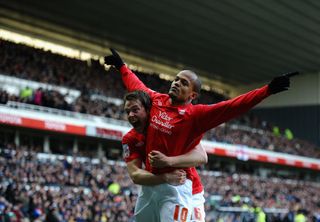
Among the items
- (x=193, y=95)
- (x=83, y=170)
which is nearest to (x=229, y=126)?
(x=83, y=170)

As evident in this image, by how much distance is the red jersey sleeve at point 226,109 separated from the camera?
459 cm

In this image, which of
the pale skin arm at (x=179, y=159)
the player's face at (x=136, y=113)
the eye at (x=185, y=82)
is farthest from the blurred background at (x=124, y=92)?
the eye at (x=185, y=82)

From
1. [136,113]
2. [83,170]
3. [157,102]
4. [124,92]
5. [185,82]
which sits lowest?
[83,170]

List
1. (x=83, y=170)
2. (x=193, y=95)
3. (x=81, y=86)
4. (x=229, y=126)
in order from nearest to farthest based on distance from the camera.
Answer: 1. (x=193, y=95)
2. (x=83, y=170)
3. (x=81, y=86)
4. (x=229, y=126)

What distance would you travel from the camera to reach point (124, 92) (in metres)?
32.0

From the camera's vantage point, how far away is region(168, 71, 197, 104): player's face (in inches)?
200

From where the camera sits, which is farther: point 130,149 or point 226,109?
point 130,149

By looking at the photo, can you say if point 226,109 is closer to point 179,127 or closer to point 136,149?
point 179,127

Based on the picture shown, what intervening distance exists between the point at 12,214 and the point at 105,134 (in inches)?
480

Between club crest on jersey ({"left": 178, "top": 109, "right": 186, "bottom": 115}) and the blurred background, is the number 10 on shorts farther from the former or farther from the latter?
the blurred background

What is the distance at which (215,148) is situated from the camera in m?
31.7

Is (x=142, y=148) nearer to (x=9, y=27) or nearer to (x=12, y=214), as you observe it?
(x=12, y=214)

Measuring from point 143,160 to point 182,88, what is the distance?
0.90 m

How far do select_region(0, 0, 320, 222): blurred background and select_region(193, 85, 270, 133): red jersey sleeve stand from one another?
9.35 metres
